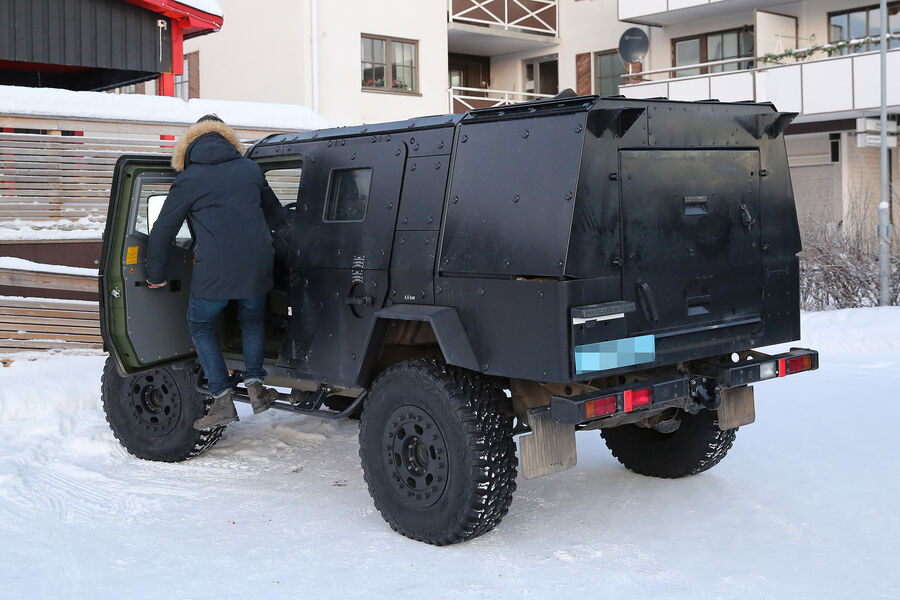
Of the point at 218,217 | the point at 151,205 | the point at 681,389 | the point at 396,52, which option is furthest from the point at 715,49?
the point at 681,389

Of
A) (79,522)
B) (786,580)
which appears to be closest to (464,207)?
(786,580)

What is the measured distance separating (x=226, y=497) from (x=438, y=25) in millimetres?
19601

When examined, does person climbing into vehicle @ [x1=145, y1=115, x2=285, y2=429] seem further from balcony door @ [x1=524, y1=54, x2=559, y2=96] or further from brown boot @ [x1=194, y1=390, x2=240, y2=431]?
balcony door @ [x1=524, y1=54, x2=559, y2=96]

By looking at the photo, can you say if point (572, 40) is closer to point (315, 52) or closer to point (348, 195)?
point (315, 52)

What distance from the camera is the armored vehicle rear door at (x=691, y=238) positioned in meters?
4.85

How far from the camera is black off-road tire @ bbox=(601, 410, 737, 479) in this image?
5.96 metres

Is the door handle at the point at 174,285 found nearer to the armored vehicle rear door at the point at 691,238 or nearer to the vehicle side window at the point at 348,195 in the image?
the vehicle side window at the point at 348,195

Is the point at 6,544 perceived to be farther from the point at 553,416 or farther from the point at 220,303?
the point at 553,416

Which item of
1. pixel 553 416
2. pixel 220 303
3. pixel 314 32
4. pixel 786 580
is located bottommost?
pixel 786 580

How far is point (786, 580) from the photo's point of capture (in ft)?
14.8

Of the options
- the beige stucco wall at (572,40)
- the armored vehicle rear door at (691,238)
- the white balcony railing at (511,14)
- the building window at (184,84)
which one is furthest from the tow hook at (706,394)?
the beige stucco wall at (572,40)

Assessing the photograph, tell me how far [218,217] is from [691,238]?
8.67ft

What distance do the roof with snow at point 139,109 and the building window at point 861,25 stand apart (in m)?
15.3

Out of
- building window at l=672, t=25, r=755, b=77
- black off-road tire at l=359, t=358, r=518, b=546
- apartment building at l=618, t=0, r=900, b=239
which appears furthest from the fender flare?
building window at l=672, t=25, r=755, b=77
